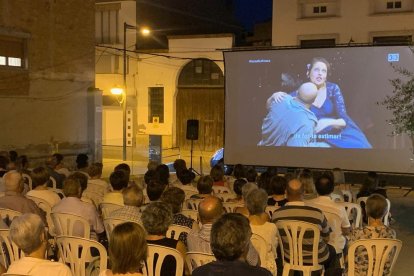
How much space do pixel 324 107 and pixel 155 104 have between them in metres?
11.9

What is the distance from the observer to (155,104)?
21906 mm

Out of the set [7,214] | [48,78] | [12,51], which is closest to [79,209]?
[7,214]

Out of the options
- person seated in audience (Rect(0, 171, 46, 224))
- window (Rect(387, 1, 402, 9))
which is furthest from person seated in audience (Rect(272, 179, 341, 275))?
window (Rect(387, 1, 402, 9))

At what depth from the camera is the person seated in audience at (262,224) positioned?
3910 millimetres

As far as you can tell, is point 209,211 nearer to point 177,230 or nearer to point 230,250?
point 177,230

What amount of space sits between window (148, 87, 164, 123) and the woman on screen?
11.4 meters

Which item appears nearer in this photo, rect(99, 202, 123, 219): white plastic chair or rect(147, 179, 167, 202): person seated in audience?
rect(147, 179, 167, 202): person seated in audience

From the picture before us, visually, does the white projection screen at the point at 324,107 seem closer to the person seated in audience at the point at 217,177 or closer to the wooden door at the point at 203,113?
the person seated in audience at the point at 217,177

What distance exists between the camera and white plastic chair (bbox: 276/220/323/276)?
4.15 m

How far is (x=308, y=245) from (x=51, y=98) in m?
10.8

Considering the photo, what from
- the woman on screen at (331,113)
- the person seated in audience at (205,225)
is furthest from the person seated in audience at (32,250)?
the woman on screen at (331,113)

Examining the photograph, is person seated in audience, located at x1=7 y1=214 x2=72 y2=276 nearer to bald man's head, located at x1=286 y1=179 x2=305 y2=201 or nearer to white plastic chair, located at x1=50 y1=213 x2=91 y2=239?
white plastic chair, located at x1=50 y1=213 x2=91 y2=239

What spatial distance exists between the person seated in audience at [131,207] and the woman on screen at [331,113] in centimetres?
731

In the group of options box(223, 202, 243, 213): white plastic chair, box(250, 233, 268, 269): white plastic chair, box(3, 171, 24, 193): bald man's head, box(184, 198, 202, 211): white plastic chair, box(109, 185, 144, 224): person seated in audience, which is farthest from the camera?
box(184, 198, 202, 211): white plastic chair
